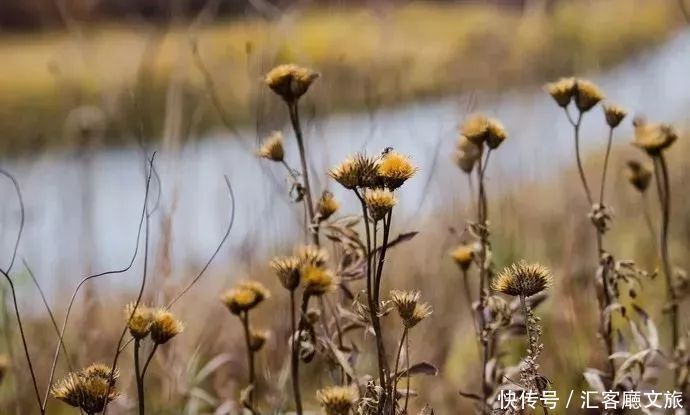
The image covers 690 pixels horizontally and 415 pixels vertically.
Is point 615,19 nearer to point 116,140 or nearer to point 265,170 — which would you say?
point 116,140

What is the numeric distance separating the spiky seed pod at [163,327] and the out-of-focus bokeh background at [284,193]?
20 cm

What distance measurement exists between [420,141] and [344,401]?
719mm

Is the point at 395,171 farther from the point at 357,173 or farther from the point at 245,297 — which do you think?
the point at 245,297

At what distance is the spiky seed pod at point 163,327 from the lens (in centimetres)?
72

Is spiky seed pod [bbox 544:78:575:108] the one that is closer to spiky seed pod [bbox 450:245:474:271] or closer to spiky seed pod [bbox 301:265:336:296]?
spiky seed pod [bbox 450:245:474:271]

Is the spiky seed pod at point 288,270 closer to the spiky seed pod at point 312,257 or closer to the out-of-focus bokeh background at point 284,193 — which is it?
the spiky seed pod at point 312,257

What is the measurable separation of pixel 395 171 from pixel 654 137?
0.45 meters

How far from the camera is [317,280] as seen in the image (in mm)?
699

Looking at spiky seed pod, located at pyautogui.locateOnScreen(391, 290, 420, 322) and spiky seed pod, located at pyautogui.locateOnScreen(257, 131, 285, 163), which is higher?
spiky seed pod, located at pyautogui.locateOnScreen(257, 131, 285, 163)

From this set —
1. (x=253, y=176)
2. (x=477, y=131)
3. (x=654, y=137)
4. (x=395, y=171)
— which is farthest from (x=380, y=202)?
(x=253, y=176)

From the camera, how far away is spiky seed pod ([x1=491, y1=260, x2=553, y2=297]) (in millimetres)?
682

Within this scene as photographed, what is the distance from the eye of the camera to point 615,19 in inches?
168

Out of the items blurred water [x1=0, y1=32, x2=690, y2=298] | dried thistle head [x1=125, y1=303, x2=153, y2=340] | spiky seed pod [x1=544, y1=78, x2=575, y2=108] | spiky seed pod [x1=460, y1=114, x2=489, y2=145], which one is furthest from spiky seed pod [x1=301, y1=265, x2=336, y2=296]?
blurred water [x1=0, y1=32, x2=690, y2=298]

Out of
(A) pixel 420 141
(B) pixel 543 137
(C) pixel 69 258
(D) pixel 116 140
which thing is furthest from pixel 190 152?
(D) pixel 116 140
